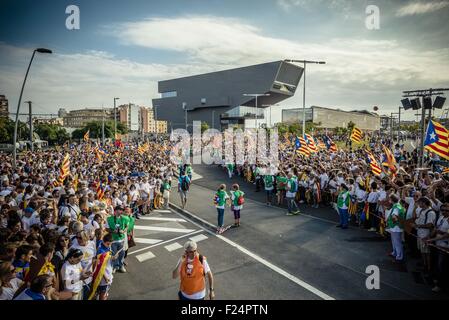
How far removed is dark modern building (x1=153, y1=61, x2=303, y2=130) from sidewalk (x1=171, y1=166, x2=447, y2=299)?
52457 millimetres

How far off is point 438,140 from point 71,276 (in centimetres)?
1242

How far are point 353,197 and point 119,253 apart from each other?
8.98 meters

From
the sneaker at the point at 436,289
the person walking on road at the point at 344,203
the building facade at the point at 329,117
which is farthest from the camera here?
the building facade at the point at 329,117

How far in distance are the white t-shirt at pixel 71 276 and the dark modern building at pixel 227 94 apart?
59.6 m

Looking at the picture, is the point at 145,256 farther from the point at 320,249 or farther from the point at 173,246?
the point at 320,249

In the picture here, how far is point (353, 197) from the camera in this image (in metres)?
11.4

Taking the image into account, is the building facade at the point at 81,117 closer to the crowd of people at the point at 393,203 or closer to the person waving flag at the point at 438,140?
the crowd of people at the point at 393,203

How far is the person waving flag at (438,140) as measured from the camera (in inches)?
404

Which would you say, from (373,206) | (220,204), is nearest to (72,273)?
(220,204)

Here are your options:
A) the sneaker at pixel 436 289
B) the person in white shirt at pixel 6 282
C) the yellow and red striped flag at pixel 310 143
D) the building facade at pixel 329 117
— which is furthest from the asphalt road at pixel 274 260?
the building facade at pixel 329 117

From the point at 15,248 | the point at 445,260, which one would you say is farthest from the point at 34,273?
the point at 445,260

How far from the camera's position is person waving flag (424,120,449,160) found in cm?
1026

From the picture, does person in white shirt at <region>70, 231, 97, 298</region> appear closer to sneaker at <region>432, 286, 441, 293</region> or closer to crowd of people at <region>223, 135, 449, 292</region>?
sneaker at <region>432, 286, 441, 293</region>
